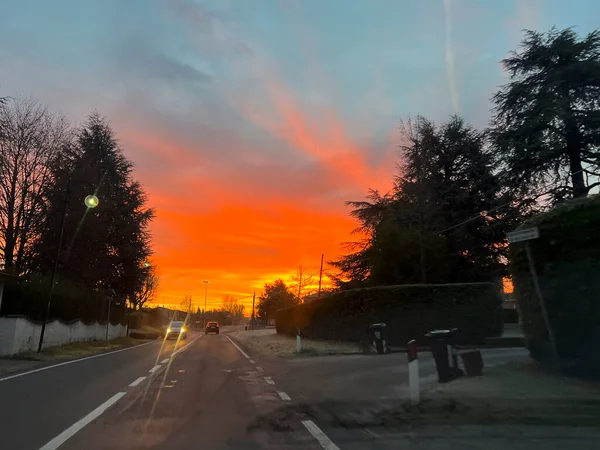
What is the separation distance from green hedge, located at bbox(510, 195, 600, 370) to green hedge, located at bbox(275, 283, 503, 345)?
10818 millimetres

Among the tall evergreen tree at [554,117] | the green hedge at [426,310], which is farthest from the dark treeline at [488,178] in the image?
the green hedge at [426,310]

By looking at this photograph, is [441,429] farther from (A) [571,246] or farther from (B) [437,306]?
(B) [437,306]

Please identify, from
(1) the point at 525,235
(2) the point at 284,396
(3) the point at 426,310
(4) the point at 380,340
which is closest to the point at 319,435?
(2) the point at 284,396

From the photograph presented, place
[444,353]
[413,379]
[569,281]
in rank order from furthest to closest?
[444,353], [569,281], [413,379]

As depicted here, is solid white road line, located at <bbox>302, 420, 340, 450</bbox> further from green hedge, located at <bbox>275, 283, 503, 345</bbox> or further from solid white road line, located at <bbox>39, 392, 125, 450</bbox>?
green hedge, located at <bbox>275, 283, 503, 345</bbox>

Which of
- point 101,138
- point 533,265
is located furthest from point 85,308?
point 533,265

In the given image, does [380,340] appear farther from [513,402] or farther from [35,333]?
[35,333]

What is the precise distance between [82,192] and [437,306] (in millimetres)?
30021

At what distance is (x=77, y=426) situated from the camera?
23.6ft

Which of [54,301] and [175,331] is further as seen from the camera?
[175,331]

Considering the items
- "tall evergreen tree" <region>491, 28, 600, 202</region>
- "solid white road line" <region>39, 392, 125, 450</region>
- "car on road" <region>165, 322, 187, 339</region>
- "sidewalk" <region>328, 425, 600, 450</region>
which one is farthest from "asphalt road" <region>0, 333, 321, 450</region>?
"car on road" <region>165, 322, 187, 339</region>

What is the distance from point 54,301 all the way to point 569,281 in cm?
2840

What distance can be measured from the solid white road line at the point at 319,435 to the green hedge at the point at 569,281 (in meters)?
5.95

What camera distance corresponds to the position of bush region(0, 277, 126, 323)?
26453 mm
